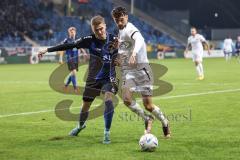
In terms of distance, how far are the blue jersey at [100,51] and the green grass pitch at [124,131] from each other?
1.22 meters

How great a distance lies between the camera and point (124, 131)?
11852mm

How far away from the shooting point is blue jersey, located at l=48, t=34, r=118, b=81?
35.2ft

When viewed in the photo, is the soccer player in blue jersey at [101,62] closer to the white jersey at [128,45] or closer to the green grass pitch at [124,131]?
the white jersey at [128,45]

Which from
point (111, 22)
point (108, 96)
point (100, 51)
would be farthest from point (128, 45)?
point (111, 22)

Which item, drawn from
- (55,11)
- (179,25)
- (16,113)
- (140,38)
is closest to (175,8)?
(179,25)

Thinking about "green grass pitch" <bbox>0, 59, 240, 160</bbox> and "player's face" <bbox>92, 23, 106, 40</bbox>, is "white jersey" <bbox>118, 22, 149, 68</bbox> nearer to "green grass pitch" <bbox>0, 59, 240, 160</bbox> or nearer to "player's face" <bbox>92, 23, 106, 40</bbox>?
"player's face" <bbox>92, 23, 106, 40</bbox>

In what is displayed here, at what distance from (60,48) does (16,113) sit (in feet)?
16.3

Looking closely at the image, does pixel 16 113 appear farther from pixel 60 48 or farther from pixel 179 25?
pixel 179 25

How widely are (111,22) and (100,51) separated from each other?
51.2 meters

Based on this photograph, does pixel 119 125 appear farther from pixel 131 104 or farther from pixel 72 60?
pixel 72 60

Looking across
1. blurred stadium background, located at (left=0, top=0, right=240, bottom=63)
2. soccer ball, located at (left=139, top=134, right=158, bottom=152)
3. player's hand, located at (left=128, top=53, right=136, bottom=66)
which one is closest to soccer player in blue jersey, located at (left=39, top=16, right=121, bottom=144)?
player's hand, located at (left=128, top=53, right=136, bottom=66)

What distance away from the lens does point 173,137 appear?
431 inches

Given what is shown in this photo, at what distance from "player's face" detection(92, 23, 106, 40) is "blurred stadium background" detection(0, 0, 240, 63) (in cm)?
3618

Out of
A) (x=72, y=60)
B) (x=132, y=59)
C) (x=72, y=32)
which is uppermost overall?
(x=72, y=32)
